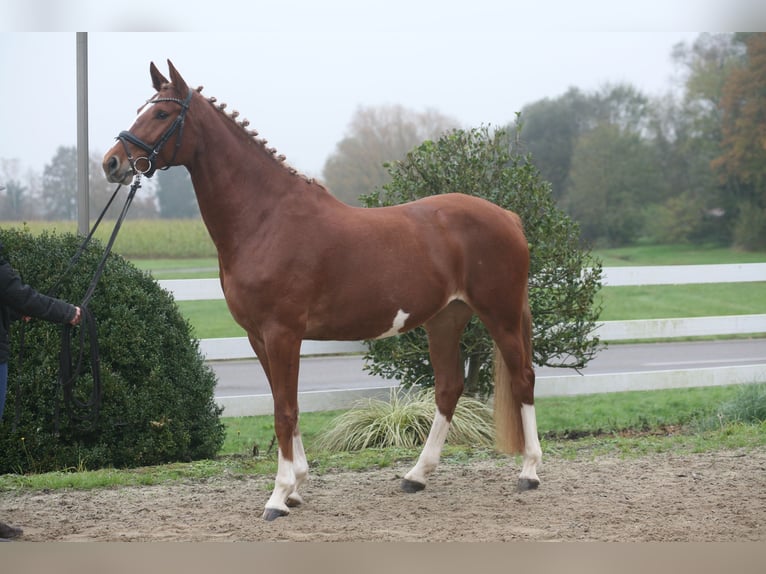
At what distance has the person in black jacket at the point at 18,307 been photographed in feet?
11.1

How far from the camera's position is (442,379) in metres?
4.59

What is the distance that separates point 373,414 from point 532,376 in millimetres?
1815

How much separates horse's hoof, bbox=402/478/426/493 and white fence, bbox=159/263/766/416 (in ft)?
6.66

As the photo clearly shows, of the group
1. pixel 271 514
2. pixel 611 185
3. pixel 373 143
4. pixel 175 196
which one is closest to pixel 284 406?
pixel 271 514

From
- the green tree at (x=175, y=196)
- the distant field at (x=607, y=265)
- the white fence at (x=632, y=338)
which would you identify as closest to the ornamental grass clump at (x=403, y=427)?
the white fence at (x=632, y=338)

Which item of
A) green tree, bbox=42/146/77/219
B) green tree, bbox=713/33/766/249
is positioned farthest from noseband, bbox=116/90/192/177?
green tree, bbox=713/33/766/249

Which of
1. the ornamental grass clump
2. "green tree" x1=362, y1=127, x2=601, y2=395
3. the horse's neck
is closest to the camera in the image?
the horse's neck

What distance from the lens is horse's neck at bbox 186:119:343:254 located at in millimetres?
4000

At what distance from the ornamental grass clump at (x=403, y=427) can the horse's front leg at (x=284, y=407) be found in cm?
183

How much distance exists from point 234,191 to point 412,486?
6.27ft

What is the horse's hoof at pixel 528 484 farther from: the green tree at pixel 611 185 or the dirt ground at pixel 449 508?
the green tree at pixel 611 185

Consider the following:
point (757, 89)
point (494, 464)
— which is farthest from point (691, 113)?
point (494, 464)

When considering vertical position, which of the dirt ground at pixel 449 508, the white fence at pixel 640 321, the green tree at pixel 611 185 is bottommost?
the dirt ground at pixel 449 508

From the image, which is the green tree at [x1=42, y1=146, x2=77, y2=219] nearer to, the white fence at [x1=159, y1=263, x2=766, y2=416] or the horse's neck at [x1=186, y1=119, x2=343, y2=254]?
the white fence at [x1=159, y1=263, x2=766, y2=416]
